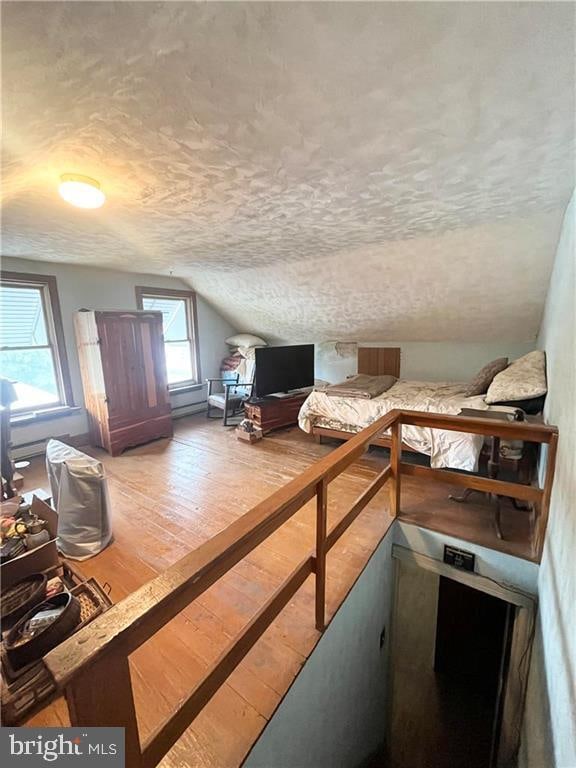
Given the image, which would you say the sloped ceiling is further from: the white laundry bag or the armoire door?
the white laundry bag

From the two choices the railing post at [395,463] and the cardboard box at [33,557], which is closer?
the cardboard box at [33,557]

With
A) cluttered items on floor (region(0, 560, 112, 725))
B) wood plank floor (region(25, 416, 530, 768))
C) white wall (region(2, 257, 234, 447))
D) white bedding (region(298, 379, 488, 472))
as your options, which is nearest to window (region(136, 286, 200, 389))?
white wall (region(2, 257, 234, 447))

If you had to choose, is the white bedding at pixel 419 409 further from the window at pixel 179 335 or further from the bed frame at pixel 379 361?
the window at pixel 179 335

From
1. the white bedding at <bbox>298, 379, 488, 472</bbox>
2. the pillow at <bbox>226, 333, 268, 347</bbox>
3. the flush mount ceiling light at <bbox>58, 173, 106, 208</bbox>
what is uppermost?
the flush mount ceiling light at <bbox>58, 173, 106, 208</bbox>

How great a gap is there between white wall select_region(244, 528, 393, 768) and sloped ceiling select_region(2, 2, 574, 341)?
2275 mm

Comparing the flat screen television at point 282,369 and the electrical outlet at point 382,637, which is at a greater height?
the flat screen television at point 282,369

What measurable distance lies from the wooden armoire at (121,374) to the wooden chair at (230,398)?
88 centimetres

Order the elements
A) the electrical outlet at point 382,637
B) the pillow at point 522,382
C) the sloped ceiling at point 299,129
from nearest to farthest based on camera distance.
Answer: the sloped ceiling at point 299,129, the electrical outlet at point 382,637, the pillow at point 522,382

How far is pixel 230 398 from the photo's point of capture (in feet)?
15.9

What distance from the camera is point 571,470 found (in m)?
1.33

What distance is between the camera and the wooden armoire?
364 centimetres

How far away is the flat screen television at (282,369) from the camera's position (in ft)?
13.2

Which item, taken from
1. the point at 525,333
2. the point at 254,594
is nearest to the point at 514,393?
the point at 525,333

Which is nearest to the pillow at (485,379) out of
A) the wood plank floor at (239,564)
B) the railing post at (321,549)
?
the wood plank floor at (239,564)
